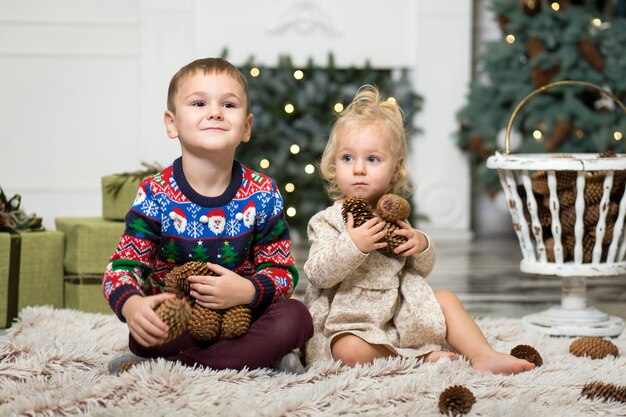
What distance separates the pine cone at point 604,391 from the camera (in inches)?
55.6

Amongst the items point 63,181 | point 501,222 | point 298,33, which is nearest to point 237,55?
point 298,33

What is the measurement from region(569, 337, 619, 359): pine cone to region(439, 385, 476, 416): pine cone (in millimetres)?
582

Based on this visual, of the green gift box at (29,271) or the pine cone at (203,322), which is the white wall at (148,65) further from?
the pine cone at (203,322)

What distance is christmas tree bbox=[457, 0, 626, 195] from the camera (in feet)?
13.2

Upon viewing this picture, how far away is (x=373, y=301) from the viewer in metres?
1.74

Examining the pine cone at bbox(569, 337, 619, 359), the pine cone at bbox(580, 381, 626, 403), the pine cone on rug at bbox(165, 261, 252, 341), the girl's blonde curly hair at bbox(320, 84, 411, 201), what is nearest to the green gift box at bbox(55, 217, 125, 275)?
the girl's blonde curly hair at bbox(320, 84, 411, 201)

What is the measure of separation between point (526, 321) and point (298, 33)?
2608 millimetres

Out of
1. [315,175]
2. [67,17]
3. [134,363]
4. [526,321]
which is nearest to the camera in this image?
[134,363]

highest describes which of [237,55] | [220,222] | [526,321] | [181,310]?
[237,55]

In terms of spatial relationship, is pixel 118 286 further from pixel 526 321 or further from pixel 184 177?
pixel 526 321

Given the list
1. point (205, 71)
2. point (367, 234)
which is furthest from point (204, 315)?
point (205, 71)

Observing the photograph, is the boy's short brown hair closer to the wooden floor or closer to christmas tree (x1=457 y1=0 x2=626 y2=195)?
the wooden floor

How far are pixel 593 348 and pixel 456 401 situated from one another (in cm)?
64

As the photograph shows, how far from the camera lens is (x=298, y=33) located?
4395 millimetres
